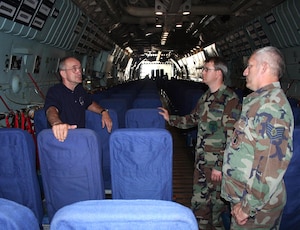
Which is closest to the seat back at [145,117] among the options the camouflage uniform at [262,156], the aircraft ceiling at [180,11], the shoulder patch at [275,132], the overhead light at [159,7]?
the camouflage uniform at [262,156]

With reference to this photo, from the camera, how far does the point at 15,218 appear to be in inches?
36.3

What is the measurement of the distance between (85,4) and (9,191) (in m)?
5.94

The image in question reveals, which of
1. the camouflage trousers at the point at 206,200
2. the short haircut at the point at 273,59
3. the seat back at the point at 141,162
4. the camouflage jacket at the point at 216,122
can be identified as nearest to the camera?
the short haircut at the point at 273,59

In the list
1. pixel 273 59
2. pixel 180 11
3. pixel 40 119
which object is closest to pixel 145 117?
pixel 40 119

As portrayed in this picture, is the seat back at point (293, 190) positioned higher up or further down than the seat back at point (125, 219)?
further down

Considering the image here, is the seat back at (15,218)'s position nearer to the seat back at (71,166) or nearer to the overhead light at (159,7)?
the seat back at (71,166)

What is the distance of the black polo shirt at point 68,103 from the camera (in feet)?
10.2

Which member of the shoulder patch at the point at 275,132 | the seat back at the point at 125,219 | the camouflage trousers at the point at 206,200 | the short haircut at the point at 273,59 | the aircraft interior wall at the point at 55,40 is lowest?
the camouflage trousers at the point at 206,200

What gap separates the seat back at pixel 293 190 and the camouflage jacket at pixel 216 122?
0.67 m

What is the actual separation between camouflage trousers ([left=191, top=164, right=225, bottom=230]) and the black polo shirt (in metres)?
1.47

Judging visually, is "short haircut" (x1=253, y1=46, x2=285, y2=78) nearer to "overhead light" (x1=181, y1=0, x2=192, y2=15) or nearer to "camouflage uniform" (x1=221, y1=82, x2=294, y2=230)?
"camouflage uniform" (x1=221, y1=82, x2=294, y2=230)

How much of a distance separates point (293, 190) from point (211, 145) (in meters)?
0.89

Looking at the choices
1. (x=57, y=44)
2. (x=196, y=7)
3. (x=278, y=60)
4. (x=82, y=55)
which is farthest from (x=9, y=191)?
(x=82, y=55)

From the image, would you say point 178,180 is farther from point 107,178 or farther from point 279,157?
point 279,157
